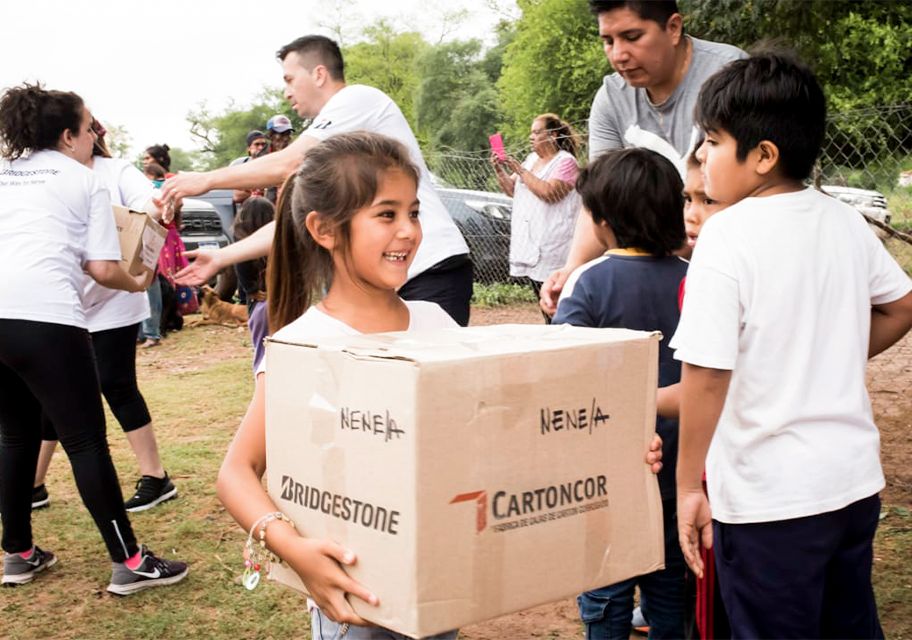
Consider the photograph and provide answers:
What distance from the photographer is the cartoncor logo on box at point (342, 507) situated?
1.37 m

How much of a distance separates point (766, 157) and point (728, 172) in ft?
0.27

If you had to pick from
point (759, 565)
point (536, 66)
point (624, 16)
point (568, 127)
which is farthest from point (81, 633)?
point (536, 66)

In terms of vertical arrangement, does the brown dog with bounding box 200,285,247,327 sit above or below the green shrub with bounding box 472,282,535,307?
below

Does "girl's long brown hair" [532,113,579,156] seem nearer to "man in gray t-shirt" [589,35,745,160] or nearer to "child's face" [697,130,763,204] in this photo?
"man in gray t-shirt" [589,35,745,160]

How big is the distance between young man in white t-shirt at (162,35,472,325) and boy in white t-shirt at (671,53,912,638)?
4.16ft

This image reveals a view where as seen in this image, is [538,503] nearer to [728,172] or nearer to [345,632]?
[345,632]

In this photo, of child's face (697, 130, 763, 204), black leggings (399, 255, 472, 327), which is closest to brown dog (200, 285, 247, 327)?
black leggings (399, 255, 472, 327)

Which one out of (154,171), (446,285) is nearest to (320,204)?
(446,285)

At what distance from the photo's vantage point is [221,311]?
35.9 ft

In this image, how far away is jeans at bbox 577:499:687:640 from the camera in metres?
2.51

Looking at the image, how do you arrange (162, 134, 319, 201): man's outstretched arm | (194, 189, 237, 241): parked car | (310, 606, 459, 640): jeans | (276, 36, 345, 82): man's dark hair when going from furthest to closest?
1. (194, 189, 237, 241): parked car
2. (276, 36, 345, 82): man's dark hair
3. (162, 134, 319, 201): man's outstretched arm
4. (310, 606, 459, 640): jeans

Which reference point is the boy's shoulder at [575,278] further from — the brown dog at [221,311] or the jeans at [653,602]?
the brown dog at [221,311]

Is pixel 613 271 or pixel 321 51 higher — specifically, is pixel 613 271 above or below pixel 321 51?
below

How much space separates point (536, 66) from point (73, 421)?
26.3 m
